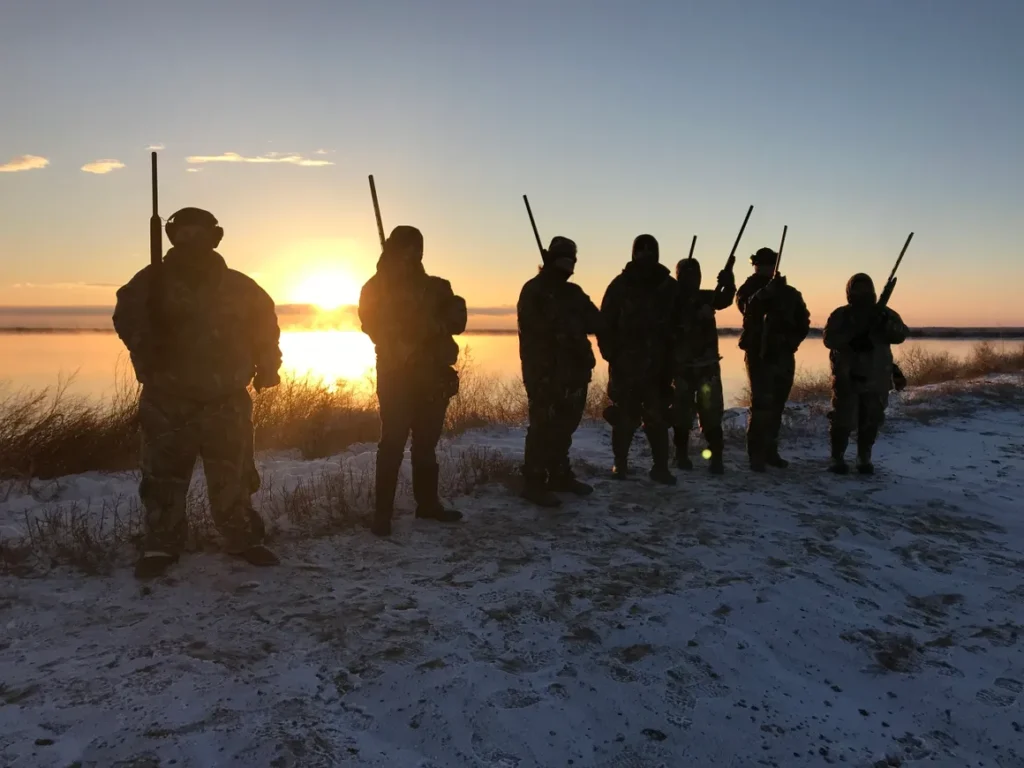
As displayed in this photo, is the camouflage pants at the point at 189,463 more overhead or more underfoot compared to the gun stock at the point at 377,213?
more underfoot

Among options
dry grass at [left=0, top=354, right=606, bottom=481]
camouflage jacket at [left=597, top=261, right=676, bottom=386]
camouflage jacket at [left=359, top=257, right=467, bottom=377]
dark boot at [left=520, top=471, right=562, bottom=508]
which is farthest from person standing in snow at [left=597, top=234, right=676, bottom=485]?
dry grass at [left=0, top=354, right=606, bottom=481]

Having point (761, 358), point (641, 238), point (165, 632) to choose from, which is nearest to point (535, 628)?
point (165, 632)

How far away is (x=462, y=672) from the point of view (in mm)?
3186

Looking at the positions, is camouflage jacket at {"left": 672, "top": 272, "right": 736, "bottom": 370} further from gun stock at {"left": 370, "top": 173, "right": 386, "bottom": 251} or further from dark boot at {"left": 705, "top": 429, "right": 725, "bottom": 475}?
gun stock at {"left": 370, "top": 173, "right": 386, "bottom": 251}

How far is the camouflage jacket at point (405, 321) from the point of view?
517 cm

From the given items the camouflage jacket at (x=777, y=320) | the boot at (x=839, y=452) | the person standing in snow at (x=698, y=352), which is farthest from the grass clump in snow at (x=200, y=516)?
the boot at (x=839, y=452)

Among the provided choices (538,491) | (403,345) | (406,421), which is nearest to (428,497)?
(406,421)

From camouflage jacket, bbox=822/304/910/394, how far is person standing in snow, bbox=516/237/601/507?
10.3 feet

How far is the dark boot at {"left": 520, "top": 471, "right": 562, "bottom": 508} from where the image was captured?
5820 mm

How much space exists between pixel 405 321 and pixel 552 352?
142cm

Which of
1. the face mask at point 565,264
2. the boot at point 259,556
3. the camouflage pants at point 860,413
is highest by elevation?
the face mask at point 565,264

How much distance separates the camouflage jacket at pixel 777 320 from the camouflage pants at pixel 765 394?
112mm

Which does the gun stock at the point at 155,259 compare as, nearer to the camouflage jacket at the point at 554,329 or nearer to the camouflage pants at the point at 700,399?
the camouflage jacket at the point at 554,329

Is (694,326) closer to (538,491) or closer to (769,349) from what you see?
(769,349)
